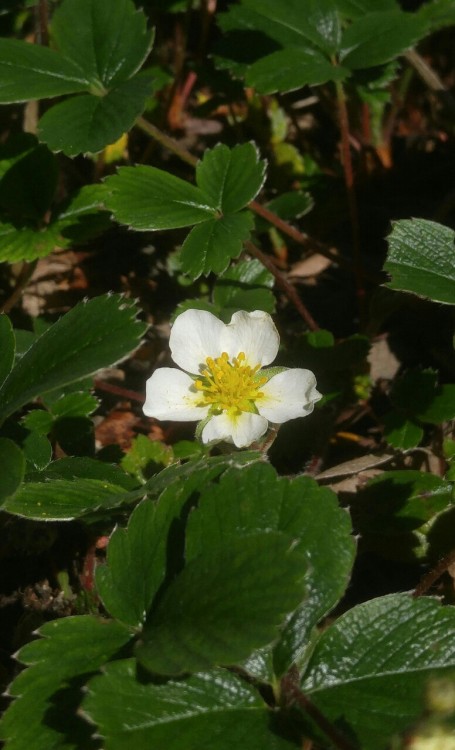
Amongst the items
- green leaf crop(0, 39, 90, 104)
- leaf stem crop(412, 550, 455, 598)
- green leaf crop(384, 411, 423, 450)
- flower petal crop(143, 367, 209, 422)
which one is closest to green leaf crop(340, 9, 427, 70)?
green leaf crop(0, 39, 90, 104)

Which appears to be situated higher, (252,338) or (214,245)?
(214,245)

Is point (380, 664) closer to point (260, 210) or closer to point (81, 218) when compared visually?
point (260, 210)

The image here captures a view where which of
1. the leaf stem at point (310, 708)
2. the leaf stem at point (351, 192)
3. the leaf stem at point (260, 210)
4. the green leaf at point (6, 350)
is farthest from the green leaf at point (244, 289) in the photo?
the leaf stem at point (310, 708)

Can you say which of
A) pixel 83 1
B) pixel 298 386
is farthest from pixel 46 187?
pixel 298 386

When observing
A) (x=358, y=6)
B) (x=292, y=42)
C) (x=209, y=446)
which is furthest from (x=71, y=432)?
(x=358, y=6)

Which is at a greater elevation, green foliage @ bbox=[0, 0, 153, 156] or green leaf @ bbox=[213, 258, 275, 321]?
green foliage @ bbox=[0, 0, 153, 156]

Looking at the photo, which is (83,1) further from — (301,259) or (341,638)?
(341,638)

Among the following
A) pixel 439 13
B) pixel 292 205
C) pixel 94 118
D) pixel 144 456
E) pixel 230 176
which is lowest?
pixel 144 456

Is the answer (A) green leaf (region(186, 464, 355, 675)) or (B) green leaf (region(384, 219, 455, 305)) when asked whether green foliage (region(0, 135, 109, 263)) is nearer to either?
Answer: (B) green leaf (region(384, 219, 455, 305))
